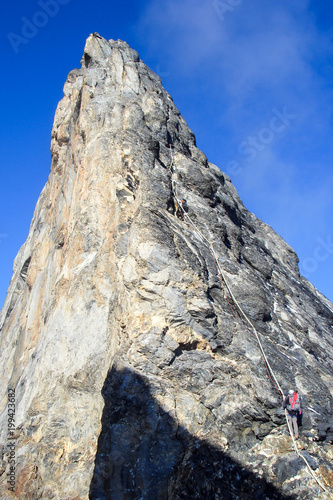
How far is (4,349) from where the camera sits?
2341cm

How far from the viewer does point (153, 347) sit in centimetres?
1055

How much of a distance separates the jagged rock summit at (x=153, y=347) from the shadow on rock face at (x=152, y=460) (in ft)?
0.08

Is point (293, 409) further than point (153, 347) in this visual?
No

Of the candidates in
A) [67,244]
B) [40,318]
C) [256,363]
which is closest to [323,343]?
[256,363]

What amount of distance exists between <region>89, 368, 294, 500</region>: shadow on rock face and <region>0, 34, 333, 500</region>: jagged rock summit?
3 cm

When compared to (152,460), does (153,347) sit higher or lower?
higher

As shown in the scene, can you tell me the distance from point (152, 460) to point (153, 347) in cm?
270

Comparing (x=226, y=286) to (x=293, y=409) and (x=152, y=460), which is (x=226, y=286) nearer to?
(x=293, y=409)

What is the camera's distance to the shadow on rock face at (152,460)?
853cm

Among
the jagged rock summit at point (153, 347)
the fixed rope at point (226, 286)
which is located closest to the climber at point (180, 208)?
the fixed rope at point (226, 286)

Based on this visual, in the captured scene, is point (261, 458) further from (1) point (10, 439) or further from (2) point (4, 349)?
(2) point (4, 349)

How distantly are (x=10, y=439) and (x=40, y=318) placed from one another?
241 inches

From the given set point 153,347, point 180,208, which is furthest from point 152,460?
point 180,208

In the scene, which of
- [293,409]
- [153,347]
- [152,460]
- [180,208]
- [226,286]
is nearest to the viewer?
[152,460]
